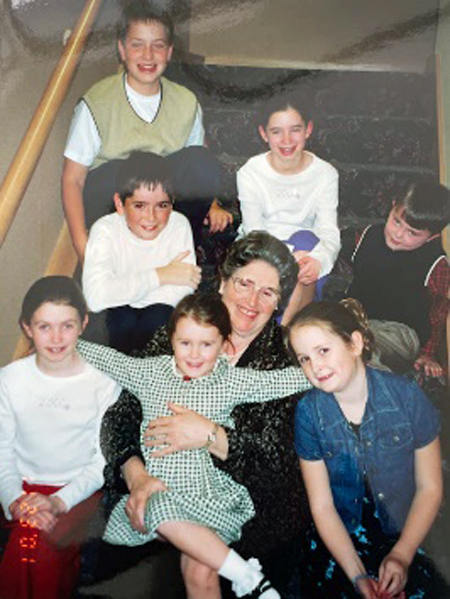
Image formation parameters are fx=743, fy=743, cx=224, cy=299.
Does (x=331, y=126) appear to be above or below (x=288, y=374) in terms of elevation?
above

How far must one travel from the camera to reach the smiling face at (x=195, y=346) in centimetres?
137

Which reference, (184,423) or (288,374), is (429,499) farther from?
(184,423)

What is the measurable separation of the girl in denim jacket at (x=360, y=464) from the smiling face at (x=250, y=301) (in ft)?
0.22

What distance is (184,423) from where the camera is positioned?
1380 mm

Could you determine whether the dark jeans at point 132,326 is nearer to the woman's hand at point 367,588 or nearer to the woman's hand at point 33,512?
the woman's hand at point 33,512

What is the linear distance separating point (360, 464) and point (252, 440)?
0.69 ft

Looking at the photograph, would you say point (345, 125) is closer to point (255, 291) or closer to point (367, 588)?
point (255, 291)

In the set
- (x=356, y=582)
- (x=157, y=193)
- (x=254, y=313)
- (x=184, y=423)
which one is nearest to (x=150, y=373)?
(x=184, y=423)

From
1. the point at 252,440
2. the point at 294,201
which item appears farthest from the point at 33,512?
the point at 294,201

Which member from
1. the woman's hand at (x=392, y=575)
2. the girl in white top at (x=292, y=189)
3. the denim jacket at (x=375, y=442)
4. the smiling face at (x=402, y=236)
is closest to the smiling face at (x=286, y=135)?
the girl in white top at (x=292, y=189)

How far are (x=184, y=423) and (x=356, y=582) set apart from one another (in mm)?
429

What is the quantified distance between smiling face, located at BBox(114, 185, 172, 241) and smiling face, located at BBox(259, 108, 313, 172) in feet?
0.80

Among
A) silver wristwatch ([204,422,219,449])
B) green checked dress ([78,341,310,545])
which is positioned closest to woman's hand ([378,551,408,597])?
green checked dress ([78,341,310,545])

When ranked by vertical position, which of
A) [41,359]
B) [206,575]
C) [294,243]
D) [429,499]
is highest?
[294,243]
